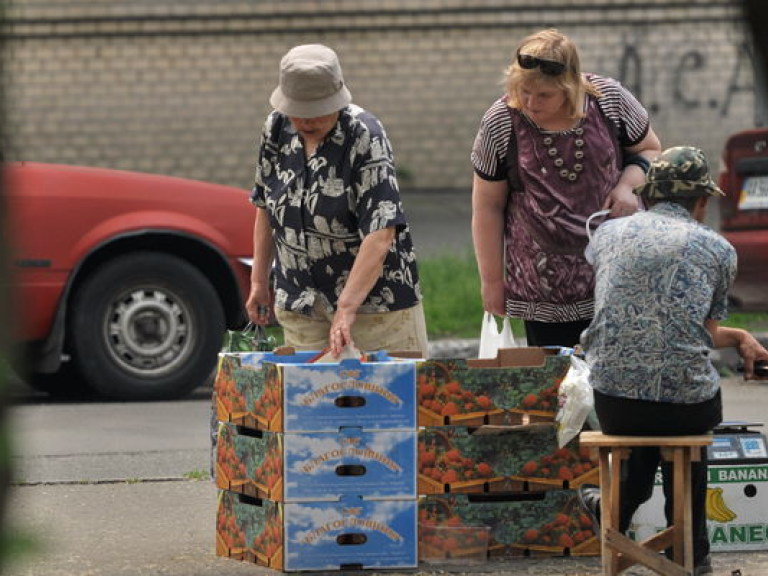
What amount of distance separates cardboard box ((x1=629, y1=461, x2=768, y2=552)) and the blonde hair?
A: 118 cm

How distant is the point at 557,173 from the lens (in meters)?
4.88

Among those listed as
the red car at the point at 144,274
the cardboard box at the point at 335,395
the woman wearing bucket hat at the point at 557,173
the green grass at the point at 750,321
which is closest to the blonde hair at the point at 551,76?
the woman wearing bucket hat at the point at 557,173

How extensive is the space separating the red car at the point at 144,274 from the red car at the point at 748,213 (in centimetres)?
319

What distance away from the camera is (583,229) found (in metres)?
4.89

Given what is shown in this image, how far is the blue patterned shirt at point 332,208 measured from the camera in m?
4.80

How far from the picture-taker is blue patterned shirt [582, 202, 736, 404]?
A: 4238 millimetres

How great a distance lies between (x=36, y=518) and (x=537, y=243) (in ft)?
12.0

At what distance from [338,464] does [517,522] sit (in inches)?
23.6

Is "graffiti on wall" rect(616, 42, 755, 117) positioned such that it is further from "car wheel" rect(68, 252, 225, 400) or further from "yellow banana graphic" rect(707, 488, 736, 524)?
"yellow banana graphic" rect(707, 488, 736, 524)

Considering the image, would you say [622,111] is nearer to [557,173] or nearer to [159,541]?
[557,173]

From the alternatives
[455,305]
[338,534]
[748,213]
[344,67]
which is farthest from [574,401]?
[344,67]

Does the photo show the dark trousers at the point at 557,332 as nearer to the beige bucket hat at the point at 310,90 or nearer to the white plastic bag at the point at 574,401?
the white plastic bag at the point at 574,401

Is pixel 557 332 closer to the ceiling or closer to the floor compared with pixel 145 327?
closer to the ceiling

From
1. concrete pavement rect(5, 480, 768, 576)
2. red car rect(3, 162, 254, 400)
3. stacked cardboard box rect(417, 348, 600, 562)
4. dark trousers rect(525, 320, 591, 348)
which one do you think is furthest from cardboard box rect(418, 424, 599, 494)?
red car rect(3, 162, 254, 400)
